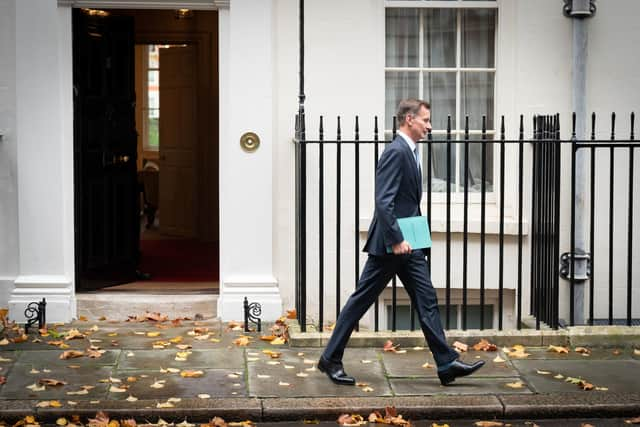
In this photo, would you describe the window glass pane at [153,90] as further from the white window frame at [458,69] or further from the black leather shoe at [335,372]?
the black leather shoe at [335,372]

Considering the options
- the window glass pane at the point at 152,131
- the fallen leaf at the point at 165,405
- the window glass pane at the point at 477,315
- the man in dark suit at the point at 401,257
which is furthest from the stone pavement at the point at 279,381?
the window glass pane at the point at 152,131

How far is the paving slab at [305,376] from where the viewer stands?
820cm

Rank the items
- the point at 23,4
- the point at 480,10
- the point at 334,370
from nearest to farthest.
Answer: the point at 334,370, the point at 23,4, the point at 480,10

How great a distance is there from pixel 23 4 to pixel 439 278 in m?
4.26

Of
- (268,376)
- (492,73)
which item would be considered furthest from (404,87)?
(268,376)

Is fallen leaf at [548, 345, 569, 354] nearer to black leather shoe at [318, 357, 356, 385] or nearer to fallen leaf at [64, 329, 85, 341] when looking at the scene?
black leather shoe at [318, 357, 356, 385]

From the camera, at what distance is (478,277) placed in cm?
1073

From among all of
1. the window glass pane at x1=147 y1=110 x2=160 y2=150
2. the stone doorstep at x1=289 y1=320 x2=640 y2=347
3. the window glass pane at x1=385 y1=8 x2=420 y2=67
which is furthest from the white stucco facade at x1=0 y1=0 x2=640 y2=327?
the window glass pane at x1=147 y1=110 x2=160 y2=150

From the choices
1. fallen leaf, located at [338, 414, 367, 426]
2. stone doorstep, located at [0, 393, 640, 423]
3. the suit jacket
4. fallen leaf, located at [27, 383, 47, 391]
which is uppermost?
the suit jacket

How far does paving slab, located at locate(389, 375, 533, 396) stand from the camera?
8188mm

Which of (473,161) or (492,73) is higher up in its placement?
(492,73)

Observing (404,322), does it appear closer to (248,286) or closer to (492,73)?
(248,286)

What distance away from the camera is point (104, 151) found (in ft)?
36.9

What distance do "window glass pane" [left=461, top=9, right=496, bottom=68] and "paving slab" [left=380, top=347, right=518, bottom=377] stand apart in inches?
114
